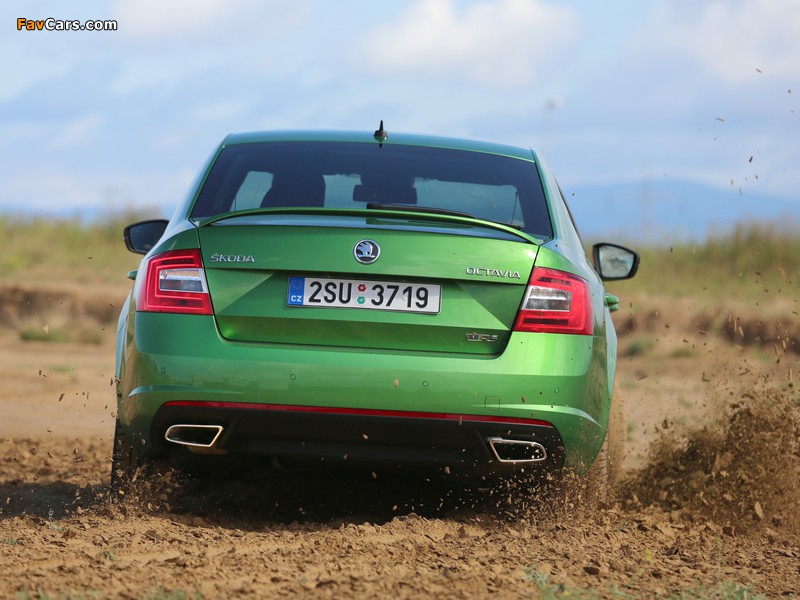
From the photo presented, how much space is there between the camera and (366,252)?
180 inches

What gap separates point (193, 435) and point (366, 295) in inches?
32.4

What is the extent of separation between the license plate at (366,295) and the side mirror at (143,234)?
5.01ft

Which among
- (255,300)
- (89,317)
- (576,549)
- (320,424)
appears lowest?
(89,317)

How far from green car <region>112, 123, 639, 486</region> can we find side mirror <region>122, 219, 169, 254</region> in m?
1.11

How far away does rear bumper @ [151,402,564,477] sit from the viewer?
454 cm

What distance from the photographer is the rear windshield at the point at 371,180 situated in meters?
5.27

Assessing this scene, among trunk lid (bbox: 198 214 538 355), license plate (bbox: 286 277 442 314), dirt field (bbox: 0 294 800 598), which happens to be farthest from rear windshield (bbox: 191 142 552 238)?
dirt field (bbox: 0 294 800 598)

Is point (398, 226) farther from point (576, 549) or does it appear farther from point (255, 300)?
point (576, 549)

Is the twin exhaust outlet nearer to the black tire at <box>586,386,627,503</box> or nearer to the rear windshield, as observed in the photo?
the black tire at <box>586,386,627,503</box>

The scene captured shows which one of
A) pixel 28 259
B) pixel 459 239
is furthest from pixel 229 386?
pixel 28 259

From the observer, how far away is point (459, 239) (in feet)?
15.2

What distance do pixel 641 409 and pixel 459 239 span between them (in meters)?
7.32

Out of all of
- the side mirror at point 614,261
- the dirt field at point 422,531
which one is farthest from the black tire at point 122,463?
the side mirror at point 614,261

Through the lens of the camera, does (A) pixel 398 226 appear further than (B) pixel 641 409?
No
